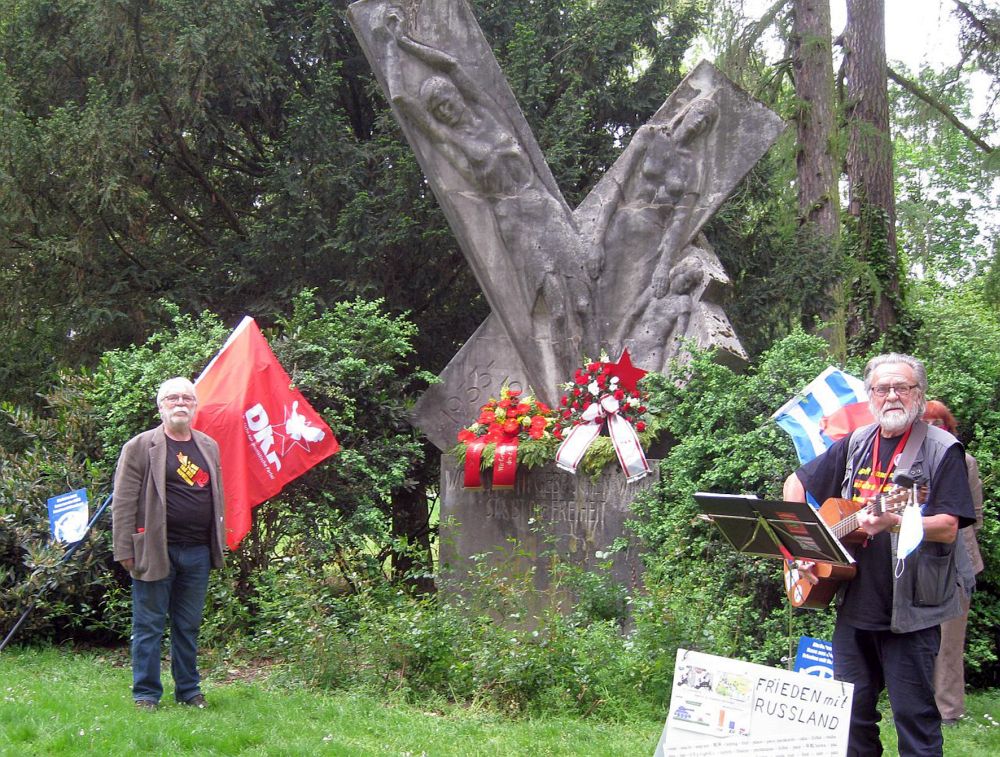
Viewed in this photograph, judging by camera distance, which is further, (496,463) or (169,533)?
(496,463)

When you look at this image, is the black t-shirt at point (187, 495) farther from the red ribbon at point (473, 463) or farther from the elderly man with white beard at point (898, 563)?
the elderly man with white beard at point (898, 563)

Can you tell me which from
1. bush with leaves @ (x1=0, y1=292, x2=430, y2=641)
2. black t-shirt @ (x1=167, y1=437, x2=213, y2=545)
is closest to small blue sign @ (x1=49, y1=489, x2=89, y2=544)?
bush with leaves @ (x1=0, y1=292, x2=430, y2=641)

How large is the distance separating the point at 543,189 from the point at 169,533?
17.0ft

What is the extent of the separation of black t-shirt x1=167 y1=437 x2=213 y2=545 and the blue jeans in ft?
0.30

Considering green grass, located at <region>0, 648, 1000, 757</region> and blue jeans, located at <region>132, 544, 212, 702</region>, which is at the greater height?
blue jeans, located at <region>132, 544, 212, 702</region>

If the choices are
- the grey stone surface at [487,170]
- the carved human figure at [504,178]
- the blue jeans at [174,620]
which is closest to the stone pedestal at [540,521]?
the grey stone surface at [487,170]

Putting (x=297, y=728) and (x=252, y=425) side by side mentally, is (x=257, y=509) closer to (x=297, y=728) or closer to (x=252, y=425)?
(x=252, y=425)

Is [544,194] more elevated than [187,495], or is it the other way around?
[544,194]

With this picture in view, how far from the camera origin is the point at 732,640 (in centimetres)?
674

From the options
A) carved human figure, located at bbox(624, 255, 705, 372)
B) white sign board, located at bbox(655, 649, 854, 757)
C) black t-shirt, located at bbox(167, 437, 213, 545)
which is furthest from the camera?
carved human figure, located at bbox(624, 255, 705, 372)

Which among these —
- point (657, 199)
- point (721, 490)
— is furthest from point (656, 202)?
point (721, 490)

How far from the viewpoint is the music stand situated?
3842mm

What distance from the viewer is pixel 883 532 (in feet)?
13.4

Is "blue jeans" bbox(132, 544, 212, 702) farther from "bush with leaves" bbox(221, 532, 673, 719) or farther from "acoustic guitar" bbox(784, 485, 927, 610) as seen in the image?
"acoustic guitar" bbox(784, 485, 927, 610)
